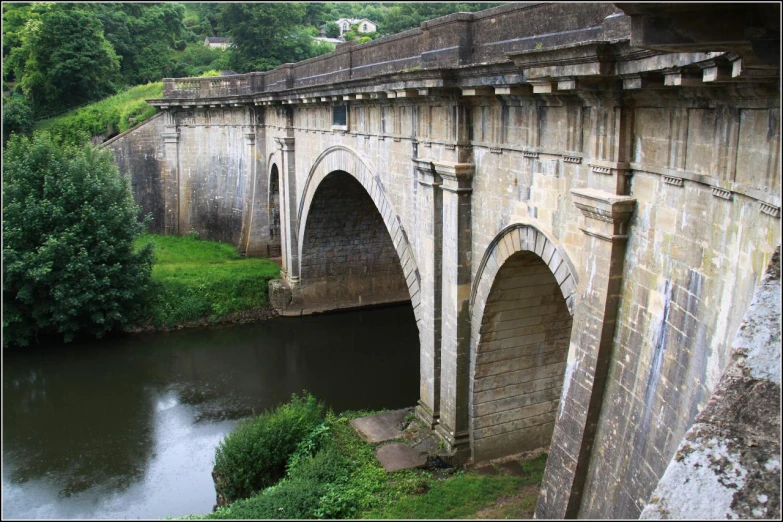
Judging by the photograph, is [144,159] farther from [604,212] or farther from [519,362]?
[604,212]

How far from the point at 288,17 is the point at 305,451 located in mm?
36261

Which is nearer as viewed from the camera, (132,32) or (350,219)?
(350,219)

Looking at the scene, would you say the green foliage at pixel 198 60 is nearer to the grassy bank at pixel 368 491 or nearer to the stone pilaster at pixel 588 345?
the grassy bank at pixel 368 491

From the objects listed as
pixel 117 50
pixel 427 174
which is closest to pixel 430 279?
pixel 427 174

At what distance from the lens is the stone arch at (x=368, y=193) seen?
13.3 meters

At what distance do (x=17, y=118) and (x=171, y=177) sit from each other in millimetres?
10281

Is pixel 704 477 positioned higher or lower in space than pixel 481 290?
higher

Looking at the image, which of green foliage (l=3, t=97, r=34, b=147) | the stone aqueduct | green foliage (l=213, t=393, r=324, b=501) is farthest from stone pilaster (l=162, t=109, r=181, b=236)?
green foliage (l=213, t=393, r=324, b=501)

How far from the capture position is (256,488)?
1209cm

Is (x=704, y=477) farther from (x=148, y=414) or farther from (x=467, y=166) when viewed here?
(x=148, y=414)

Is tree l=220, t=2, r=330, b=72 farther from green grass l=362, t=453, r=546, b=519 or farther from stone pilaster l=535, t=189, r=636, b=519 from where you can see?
stone pilaster l=535, t=189, r=636, b=519

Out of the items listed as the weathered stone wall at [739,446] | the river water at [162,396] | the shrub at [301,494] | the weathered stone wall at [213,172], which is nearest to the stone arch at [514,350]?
the shrub at [301,494]

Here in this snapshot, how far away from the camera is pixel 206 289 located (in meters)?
22.6

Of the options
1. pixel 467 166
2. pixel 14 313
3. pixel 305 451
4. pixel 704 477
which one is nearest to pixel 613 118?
pixel 467 166
